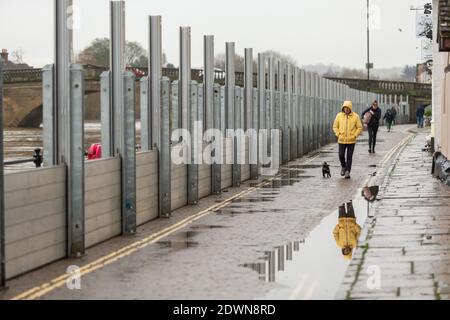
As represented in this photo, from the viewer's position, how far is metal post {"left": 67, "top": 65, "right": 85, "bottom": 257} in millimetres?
12891

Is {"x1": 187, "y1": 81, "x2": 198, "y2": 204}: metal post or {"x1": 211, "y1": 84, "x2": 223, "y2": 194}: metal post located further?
{"x1": 211, "y1": 84, "x2": 223, "y2": 194}: metal post

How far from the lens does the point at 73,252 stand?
42.5 ft

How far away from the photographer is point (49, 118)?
12.8 m

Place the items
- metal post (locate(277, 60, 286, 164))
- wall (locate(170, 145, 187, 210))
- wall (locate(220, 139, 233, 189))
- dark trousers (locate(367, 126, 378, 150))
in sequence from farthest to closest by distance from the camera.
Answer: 1. dark trousers (locate(367, 126, 378, 150))
2. metal post (locate(277, 60, 286, 164))
3. wall (locate(220, 139, 233, 189))
4. wall (locate(170, 145, 187, 210))

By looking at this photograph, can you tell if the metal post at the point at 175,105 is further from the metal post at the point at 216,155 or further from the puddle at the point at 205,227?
the puddle at the point at 205,227

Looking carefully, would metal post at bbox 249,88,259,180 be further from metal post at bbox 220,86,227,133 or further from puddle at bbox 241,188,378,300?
puddle at bbox 241,188,378,300

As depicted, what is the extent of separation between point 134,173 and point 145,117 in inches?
88.6

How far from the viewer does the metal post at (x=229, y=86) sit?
78.4 ft

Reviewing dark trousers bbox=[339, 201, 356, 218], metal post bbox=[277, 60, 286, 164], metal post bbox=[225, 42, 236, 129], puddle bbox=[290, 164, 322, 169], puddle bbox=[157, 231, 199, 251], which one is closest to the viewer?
puddle bbox=[157, 231, 199, 251]

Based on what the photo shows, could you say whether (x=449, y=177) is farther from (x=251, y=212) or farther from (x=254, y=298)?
(x=254, y=298)

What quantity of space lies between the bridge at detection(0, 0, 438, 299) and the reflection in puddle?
13 cm

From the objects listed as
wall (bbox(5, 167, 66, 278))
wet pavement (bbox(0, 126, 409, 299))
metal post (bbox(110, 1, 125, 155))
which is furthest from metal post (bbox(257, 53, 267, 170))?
wall (bbox(5, 167, 66, 278))

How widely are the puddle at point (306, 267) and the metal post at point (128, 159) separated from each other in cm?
250
